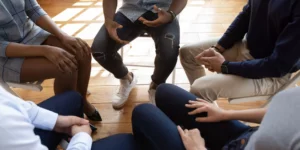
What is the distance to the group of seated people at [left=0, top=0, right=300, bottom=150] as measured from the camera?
0.76m

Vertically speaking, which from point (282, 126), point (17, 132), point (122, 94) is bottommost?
point (122, 94)

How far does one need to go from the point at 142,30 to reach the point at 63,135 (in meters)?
0.77

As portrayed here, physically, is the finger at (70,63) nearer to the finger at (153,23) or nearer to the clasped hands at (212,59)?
the finger at (153,23)

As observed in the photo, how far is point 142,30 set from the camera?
1.57 meters

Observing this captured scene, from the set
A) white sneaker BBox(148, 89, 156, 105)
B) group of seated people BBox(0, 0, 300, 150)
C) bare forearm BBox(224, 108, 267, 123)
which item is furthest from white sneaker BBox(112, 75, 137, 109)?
bare forearm BBox(224, 108, 267, 123)

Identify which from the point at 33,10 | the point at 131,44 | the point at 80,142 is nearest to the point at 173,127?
the point at 80,142

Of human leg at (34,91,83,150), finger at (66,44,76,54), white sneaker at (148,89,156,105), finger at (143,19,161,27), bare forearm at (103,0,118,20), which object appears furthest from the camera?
white sneaker at (148,89,156,105)

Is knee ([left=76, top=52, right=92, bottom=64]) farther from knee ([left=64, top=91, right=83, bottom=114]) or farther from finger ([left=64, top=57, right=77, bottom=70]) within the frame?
knee ([left=64, top=91, right=83, bottom=114])

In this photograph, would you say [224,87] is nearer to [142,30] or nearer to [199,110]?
[199,110]

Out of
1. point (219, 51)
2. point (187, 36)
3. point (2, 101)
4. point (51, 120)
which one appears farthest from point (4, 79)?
point (187, 36)

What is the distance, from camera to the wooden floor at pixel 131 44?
170cm

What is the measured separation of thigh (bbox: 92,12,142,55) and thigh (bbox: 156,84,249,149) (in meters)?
0.47

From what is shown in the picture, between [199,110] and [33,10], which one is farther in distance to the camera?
[33,10]

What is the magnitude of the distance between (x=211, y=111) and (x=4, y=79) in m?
0.92
